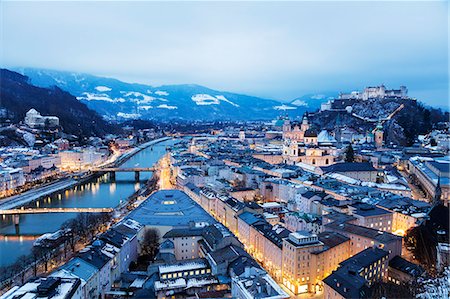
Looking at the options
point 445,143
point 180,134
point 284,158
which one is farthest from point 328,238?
point 180,134

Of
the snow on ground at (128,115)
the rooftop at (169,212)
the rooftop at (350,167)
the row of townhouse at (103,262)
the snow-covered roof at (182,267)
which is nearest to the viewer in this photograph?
the row of townhouse at (103,262)

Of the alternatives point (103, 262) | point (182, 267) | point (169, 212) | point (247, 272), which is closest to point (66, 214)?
point (169, 212)

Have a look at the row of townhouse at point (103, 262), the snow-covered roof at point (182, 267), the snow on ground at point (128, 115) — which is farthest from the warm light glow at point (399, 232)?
the snow on ground at point (128, 115)

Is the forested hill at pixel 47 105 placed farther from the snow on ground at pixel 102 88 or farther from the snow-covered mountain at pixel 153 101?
the snow on ground at pixel 102 88

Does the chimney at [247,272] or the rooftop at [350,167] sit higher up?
the rooftop at [350,167]

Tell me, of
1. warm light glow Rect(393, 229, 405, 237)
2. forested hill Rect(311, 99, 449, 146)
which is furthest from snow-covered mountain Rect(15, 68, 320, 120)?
warm light glow Rect(393, 229, 405, 237)

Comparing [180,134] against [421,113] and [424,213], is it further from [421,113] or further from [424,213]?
[424,213]
